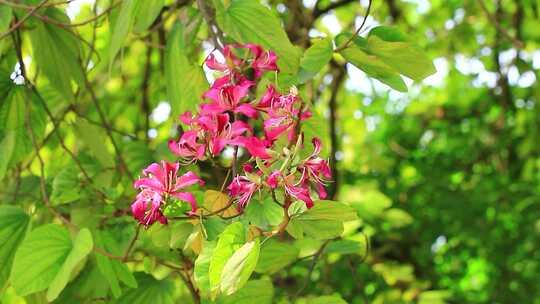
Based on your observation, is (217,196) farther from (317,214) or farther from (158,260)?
(158,260)

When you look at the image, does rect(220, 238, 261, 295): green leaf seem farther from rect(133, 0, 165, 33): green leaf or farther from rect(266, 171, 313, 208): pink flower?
rect(133, 0, 165, 33): green leaf

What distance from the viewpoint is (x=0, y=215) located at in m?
0.84

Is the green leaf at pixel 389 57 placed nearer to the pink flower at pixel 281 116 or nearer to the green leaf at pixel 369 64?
the green leaf at pixel 369 64

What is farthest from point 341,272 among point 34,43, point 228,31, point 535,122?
point 228,31

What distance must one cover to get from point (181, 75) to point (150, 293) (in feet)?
0.72

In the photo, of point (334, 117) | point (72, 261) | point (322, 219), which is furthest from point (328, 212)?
point (334, 117)

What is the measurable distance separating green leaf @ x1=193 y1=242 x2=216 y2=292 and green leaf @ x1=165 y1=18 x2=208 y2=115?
8.9 inches

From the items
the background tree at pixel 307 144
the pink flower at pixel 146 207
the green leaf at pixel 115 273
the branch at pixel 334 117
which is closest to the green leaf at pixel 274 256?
the background tree at pixel 307 144

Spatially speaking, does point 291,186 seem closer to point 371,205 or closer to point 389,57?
point 389,57

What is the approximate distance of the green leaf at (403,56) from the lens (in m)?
0.73

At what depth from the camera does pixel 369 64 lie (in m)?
0.75

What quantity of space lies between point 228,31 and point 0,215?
31cm

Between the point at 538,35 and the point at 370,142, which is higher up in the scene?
the point at 538,35

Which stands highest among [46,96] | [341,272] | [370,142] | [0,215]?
[46,96]
